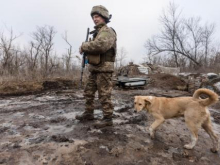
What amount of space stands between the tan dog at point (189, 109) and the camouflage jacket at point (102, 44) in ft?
3.31

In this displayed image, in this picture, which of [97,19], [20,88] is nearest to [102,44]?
[97,19]

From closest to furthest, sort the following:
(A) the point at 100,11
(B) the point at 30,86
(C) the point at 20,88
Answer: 1. (A) the point at 100,11
2. (C) the point at 20,88
3. (B) the point at 30,86

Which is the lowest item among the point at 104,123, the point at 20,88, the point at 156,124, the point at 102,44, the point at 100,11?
the point at 104,123

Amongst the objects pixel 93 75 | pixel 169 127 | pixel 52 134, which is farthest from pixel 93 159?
pixel 169 127

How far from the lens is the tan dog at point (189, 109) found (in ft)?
9.74

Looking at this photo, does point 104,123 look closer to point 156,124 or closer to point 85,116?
point 85,116

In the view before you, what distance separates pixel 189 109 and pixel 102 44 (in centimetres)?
204

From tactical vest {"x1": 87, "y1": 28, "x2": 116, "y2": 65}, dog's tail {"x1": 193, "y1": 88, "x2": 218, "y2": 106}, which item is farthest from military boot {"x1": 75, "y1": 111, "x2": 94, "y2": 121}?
dog's tail {"x1": 193, "y1": 88, "x2": 218, "y2": 106}

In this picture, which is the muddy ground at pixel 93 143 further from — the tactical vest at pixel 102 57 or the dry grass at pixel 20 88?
the dry grass at pixel 20 88

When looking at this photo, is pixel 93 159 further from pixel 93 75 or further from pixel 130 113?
pixel 130 113

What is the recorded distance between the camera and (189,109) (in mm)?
3086

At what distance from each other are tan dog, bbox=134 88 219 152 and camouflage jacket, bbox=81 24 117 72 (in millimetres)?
1009

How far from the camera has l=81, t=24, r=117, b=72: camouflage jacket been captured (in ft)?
11.5

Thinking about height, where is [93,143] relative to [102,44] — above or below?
below
